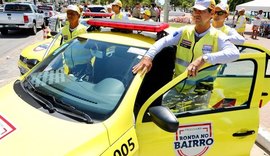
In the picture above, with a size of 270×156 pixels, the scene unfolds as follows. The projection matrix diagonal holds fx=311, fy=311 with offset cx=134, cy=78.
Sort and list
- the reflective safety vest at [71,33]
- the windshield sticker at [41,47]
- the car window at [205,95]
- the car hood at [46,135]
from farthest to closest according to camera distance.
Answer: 1. the windshield sticker at [41,47]
2. the reflective safety vest at [71,33]
3. the car window at [205,95]
4. the car hood at [46,135]

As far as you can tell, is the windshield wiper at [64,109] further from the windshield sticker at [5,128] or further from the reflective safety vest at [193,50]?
the reflective safety vest at [193,50]

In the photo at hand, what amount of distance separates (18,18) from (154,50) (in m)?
14.6

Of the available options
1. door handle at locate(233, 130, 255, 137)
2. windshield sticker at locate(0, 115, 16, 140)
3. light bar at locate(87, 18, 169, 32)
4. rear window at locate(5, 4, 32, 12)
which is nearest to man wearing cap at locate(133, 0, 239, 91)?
light bar at locate(87, 18, 169, 32)

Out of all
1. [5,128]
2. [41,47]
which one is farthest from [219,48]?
[41,47]

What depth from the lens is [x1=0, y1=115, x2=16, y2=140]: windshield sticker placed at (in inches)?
82.9

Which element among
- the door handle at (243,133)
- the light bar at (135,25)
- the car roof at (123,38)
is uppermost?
the light bar at (135,25)

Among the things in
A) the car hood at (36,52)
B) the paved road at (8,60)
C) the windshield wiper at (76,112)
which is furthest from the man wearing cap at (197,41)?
the paved road at (8,60)

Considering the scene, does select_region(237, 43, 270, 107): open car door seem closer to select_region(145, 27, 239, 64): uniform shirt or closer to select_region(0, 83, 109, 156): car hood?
select_region(145, 27, 239, 64): uniform shirt

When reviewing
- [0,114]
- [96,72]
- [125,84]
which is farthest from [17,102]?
[125,84]

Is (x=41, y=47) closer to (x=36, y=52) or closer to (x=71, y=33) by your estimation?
(x=36, y=52)

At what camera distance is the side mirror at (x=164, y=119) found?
2.14 metres

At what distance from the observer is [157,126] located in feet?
7.76

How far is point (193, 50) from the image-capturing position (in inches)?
113

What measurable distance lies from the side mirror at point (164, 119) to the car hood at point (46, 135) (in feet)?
1.22
